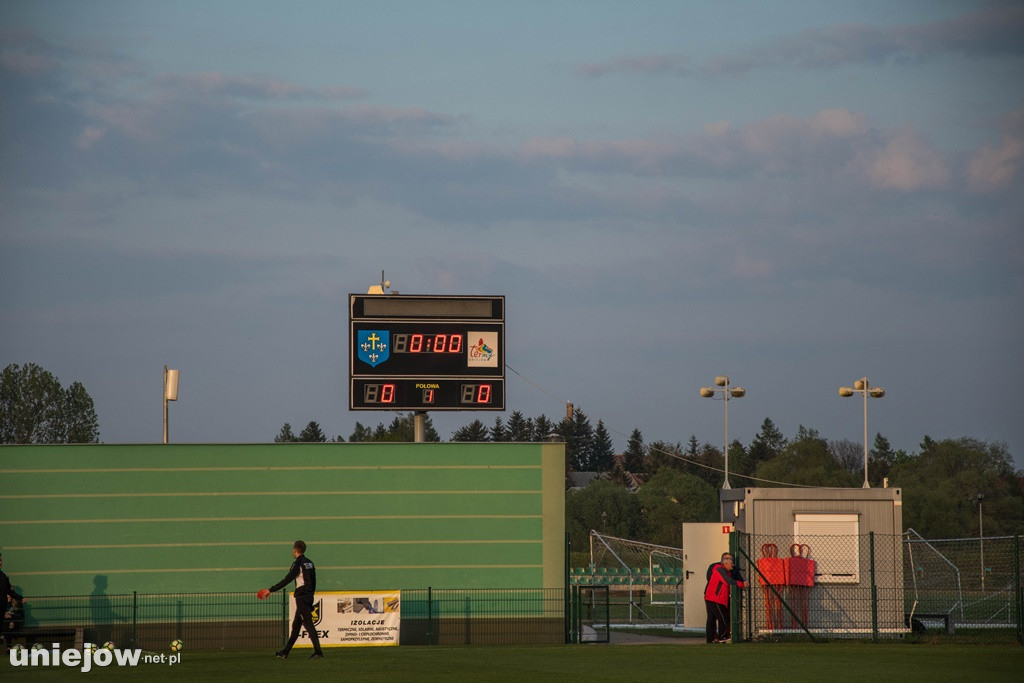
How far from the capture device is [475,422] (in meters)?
129

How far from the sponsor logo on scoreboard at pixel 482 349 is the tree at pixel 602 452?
127458 millimetres

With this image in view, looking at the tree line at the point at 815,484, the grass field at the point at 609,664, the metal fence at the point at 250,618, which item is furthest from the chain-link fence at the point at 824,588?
the tree line at the point at 815,484

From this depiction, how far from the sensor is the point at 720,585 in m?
22.5

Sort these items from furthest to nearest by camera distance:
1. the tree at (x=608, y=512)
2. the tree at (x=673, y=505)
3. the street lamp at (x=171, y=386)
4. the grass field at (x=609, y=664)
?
the tree at (x=608, y=512) < the tree at (x=673, y=505) < the street lamp at (x=171, y=386) < the grass field at (x=609, y=664)

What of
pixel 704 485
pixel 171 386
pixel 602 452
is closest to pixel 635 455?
pixel 602 452

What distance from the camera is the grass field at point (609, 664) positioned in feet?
51.8

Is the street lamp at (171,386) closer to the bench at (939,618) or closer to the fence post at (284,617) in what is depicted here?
the fence post at (284,617)

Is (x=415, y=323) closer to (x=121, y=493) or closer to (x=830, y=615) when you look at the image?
(x=121, y=493)

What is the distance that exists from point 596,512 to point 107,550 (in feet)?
240

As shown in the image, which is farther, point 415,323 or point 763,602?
point 415,323

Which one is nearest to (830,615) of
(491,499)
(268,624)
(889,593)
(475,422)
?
(889,593)

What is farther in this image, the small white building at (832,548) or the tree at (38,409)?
the tree at (38,409)

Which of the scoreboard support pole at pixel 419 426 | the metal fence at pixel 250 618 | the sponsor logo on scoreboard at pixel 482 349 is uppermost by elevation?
the sponsor logo on scoreboard at pixel 482 349

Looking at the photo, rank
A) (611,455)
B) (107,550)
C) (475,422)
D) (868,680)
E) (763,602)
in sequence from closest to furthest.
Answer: (868,680), (763,602), (107,550), (475,422), (611,455)
